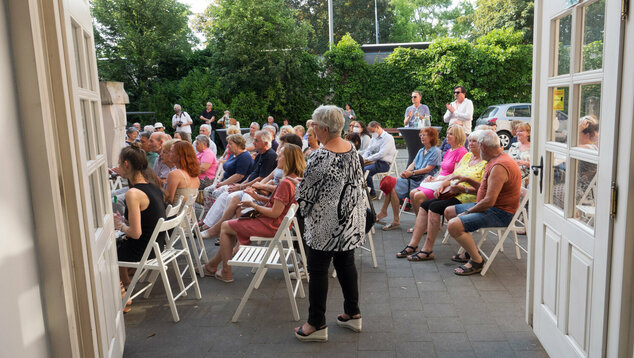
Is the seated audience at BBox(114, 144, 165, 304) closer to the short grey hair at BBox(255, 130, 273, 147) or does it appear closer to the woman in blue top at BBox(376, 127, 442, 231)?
the short grey hair at BBox(255, 130, 273, 147)

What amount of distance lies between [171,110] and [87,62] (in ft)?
55.5

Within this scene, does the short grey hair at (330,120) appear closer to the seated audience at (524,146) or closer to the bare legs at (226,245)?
the bare legs at (226,245)

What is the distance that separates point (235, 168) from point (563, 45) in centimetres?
470

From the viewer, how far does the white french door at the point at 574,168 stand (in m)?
2.20

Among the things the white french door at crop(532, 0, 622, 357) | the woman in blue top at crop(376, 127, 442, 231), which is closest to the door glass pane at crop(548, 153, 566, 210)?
the white french door at crop(532, 0, 622, 357)

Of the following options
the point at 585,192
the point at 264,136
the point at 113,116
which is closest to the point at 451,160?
the point at 264,136

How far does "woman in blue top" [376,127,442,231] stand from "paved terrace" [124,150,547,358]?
1.68 metres

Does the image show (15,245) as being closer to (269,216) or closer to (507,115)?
(269,216)

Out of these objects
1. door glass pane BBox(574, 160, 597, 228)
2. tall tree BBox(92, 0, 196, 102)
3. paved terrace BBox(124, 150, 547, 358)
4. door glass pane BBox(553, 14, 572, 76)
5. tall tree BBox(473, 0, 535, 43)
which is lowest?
paved terrace BBox(124, 150, 547, 358)

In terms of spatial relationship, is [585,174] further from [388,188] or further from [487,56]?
[487,56]

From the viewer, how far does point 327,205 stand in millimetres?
3229

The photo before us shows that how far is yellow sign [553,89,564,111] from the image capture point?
2.74 metres

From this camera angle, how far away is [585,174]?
96.9 inches

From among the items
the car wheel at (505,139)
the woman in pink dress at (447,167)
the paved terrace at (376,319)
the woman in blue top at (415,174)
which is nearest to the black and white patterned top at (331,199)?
the paved terrace at (376,319)
